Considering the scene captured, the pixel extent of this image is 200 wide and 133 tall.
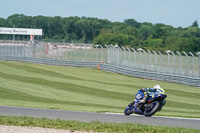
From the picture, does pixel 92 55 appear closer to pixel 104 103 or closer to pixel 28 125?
pixel 104 103

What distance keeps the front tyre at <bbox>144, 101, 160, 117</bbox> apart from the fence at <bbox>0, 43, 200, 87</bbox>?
19335 millimetres

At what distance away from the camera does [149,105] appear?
595 inches

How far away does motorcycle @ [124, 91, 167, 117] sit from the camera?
14.8 metres

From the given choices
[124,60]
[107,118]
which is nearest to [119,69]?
[124,60]

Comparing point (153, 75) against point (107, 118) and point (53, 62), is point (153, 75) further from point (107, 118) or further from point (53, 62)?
point (107, 118)

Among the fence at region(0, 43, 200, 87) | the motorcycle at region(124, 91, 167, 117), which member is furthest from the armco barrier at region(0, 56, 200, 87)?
the motorcycle at region(124, 91, 167, 117)

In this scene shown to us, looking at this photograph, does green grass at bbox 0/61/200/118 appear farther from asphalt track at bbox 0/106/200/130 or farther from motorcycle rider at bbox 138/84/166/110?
motorcycle rider at bbox 138/84/166/110

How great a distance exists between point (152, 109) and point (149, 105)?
222 mm

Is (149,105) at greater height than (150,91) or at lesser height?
lesser

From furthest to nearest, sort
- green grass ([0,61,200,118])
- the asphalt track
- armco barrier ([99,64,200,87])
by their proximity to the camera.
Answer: armco barrier ([99,64,200,87])
green grass ([0,61,200,118])
the asphalt track

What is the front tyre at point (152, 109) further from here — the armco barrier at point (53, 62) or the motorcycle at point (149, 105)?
the armco barrier at point (53, 62)

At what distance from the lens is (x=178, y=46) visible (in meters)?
76.8

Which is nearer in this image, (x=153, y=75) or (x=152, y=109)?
(x=152, y=109)

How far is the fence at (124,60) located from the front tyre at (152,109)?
761 inches
